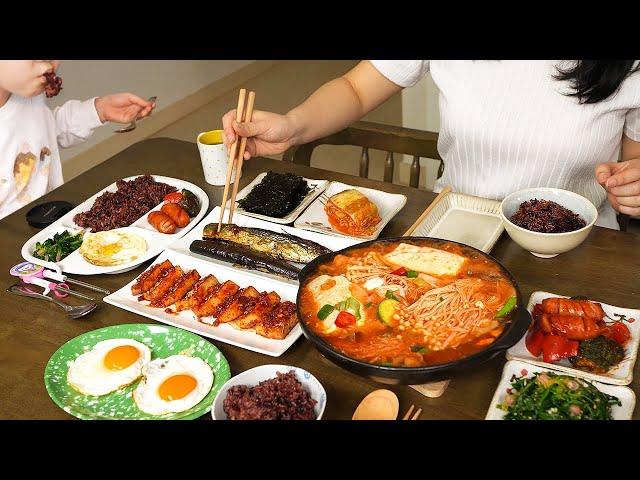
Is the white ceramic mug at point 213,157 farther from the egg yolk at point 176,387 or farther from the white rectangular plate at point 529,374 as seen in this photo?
the white rectangular plate at point 529,374

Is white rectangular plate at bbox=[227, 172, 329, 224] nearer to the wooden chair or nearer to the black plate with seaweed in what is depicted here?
the black plate with seaweed

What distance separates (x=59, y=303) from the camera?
1.91 metres

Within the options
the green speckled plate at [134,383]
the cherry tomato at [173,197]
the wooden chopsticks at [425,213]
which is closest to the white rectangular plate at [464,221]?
the wooden chopsticks at [425,213]

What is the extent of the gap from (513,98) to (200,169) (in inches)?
52.1

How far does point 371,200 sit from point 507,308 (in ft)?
2.98

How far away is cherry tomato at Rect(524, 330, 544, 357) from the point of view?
5.21ft

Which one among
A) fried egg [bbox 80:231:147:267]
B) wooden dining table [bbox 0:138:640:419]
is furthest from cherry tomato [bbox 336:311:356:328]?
fried egg [bbox 80:231:147:267]

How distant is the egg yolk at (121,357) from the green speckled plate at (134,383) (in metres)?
0.05

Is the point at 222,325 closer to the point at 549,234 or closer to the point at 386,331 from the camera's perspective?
the point at 386,331

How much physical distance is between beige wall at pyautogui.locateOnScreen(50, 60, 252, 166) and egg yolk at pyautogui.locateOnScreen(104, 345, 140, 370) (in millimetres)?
3987

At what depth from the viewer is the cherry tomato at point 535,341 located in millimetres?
1587

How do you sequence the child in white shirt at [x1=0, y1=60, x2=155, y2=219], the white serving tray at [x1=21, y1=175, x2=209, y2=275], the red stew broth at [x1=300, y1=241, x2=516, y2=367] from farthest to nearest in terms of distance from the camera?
the child in white shirt at [x1=0, y1=60, x2=155, y2=219], the white serving tray at [x1=21, y1=175, x2=209, y2=275], the red stew broth at [x1=300, y1=241, x2=516, y2=367]

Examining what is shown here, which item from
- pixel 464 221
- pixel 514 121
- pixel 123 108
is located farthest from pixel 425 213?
pixel 123 108

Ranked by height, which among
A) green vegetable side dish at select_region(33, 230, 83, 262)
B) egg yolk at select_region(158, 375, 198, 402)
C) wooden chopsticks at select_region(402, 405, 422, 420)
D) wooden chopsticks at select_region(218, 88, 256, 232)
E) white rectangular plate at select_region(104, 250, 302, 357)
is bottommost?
wooden chopsticks at select_region(402, 405, 422, 420)
